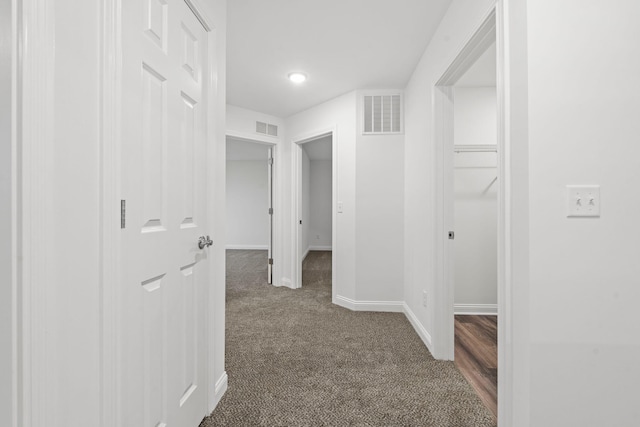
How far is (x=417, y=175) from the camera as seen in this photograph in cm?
269

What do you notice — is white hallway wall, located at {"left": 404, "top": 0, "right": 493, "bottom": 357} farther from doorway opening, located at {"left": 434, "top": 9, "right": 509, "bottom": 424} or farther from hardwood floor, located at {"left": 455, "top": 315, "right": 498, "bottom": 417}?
hardwood floor, located at {"left": 455, "top": 315, "right": 498, "bottom": 417}

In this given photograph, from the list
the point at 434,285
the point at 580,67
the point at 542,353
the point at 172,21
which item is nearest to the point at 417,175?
the point at 434,285

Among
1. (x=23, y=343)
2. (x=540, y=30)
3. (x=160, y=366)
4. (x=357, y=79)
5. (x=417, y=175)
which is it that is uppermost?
(x=357, y=79)

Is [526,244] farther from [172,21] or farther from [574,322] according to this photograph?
[172,21]

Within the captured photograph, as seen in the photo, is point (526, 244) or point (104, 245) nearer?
point (104, 245)

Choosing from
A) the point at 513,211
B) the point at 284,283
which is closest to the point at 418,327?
the point at 513,211

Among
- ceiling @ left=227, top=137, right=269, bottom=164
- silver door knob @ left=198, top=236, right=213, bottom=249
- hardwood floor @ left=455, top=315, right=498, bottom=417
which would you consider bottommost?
hardwood floor @ left=455, top=315, right=498, bottom=417

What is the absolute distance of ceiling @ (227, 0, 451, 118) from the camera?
6.46ft

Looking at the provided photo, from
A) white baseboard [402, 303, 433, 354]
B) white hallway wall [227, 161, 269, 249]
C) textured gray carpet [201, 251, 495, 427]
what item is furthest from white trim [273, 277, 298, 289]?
white hallway wall [227, 161, 269, 249]

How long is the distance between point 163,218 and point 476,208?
118 inches

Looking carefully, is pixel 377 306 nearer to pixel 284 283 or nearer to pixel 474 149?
pixel 284 283

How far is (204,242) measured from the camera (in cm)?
146

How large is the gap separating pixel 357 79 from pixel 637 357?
284 cm

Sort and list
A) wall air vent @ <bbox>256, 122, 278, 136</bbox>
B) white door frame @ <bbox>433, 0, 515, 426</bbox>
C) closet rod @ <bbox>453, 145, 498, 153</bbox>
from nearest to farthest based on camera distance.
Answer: white door frame @ <bbox>433, 0, 515, 426</bbox> → closet rod @ <bbox>453, 145, 498, 153</bbox> → wall air vent @ <bbox>256, 122, 278, 136</bbox>
